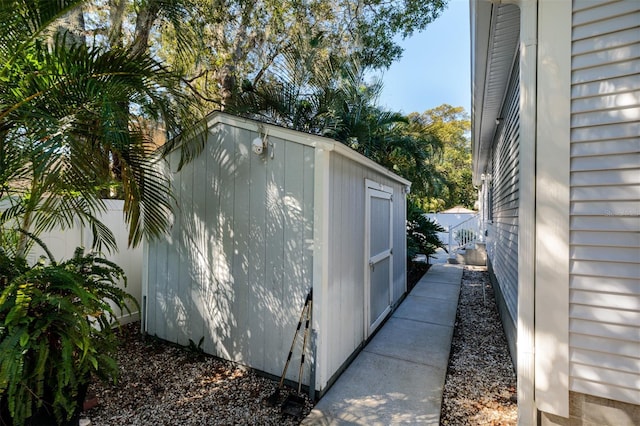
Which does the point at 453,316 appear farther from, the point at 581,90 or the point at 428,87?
the point at 428,87

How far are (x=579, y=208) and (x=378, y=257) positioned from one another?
275cm

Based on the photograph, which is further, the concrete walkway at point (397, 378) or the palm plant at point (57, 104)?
the concrete walkway at point (397, 378)

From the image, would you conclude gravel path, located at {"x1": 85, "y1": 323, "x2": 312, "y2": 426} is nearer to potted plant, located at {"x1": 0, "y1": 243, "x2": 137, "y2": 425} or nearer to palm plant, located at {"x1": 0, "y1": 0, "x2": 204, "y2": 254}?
potted plant, located at {"x1": 0, "y1": 243, "x2": 137, "y2": 425}

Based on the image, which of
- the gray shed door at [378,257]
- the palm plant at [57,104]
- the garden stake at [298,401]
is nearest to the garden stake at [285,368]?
the garden stake at [298,401]

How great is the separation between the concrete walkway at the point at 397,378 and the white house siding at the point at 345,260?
0.25 metres

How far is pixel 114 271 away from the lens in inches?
105

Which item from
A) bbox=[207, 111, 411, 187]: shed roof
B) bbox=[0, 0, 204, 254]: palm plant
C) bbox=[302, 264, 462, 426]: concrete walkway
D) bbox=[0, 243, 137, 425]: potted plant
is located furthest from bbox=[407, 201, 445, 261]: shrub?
bbox=[0, 243, 137, 425]: potted plant

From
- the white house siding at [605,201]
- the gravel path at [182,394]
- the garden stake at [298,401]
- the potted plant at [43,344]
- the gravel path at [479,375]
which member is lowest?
the gravel path at [182,394]

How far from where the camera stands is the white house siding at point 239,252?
3.00 m

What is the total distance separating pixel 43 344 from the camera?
1.94 m

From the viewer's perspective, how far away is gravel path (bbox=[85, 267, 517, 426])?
2.56m

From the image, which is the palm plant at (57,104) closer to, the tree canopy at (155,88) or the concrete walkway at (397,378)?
the tree canopy at (155,88)

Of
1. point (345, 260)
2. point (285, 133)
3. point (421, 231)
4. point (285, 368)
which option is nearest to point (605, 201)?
point (345, 260)

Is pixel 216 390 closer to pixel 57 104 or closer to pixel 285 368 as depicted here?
pixel 285 368
